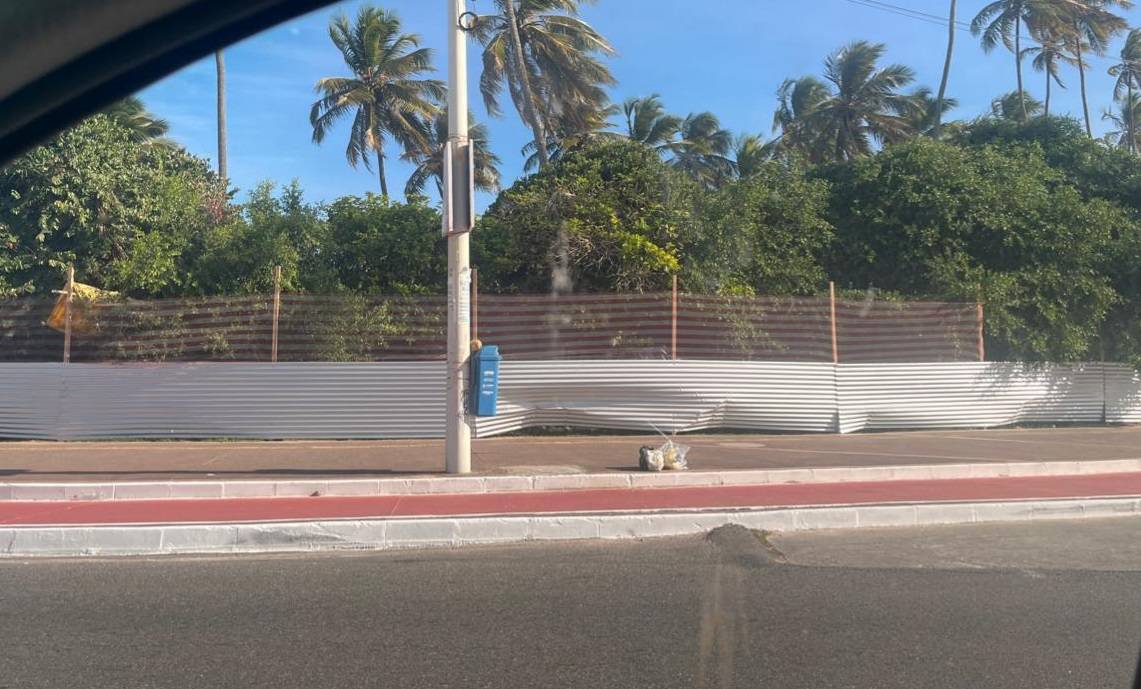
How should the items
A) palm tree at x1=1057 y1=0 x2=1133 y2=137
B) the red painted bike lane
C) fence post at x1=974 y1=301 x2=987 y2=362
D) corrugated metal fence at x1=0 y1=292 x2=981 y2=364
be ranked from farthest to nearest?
palm tree at x1=1057 y1=0 x2=1133 y2=137
fence post at x1=974 y1=301 x2=987 y2=362
corrugated metal fence at x1=0 y1=292 x2=981 y2=364
the red painted bike lane

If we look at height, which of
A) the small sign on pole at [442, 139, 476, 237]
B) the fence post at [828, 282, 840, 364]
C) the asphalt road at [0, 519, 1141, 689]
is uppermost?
the small sign on pole at [442, 139, 476, 237]

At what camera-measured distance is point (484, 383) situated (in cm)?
991

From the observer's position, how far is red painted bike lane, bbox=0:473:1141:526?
27.6 feet

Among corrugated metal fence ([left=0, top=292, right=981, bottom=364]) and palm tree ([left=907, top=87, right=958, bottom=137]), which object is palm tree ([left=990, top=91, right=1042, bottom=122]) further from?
corrugated metal fence ([left=0, top=292, right=981, bottom=364])

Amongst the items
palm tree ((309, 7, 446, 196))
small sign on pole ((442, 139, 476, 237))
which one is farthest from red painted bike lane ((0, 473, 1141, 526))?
palm tree ((309, 7, 446, 196))

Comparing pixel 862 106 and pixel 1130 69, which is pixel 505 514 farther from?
pixel 1130 69

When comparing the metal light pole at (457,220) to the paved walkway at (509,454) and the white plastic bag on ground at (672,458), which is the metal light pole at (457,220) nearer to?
the paved walkway at (509,454)

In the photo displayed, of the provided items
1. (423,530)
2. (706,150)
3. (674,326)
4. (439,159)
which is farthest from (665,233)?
(706,150)

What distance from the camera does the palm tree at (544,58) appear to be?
74.8ft

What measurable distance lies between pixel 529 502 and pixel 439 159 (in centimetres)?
2403

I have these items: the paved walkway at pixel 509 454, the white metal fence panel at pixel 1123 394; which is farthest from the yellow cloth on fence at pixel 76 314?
the white metal fence panel at pixel 1123 394

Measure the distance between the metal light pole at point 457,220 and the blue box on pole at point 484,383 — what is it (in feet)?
0.40

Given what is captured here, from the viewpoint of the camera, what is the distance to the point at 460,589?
20.7 ft

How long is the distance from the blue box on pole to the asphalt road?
8.52ft
